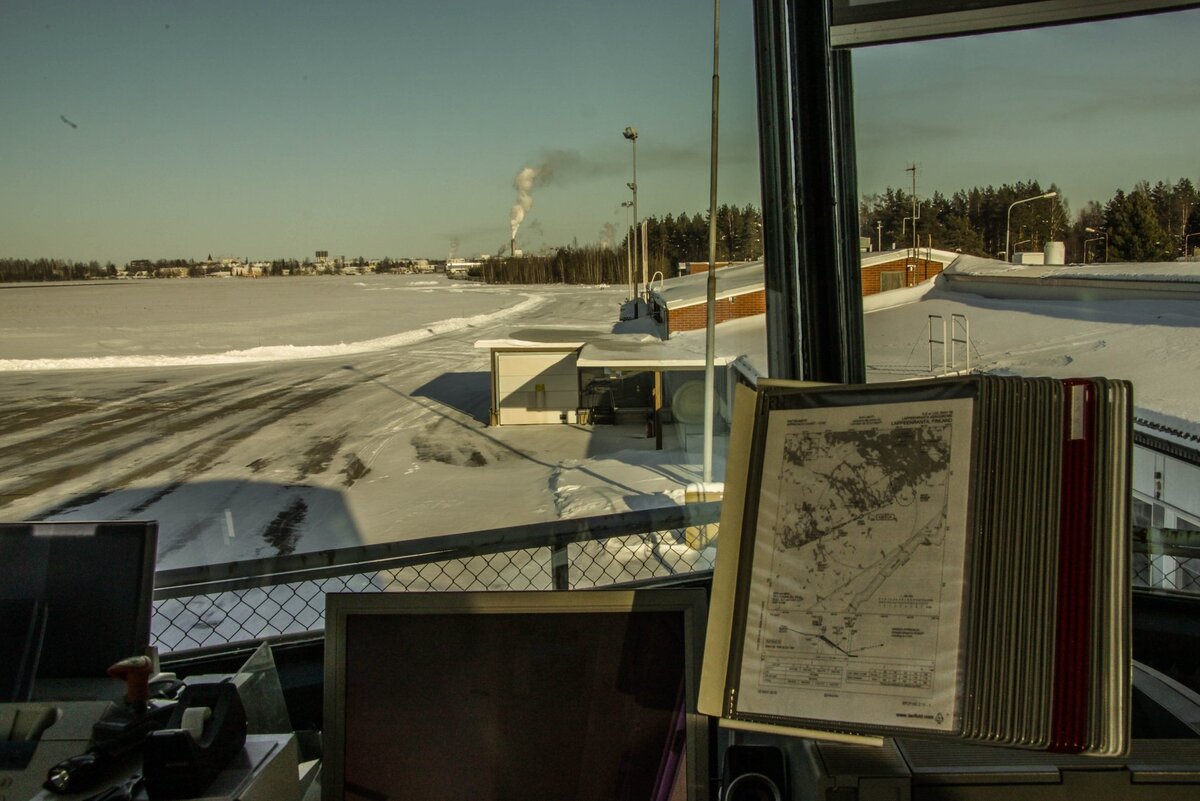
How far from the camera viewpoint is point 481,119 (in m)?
2.34

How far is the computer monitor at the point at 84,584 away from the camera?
3.64 feet

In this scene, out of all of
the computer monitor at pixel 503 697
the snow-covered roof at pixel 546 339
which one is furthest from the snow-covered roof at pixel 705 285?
the computer monitor at pixel 503 697

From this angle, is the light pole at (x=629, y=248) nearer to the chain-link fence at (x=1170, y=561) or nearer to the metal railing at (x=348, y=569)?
the metal railing at (x=348, y=569)

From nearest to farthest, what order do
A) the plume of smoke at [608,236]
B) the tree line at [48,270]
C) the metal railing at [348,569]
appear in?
the metal railing at [348,569], the tree line at [48,270], the plume of smoke at [608,236]

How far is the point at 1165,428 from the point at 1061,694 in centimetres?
111

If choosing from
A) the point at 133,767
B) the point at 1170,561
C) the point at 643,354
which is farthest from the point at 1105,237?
the point at 133,767

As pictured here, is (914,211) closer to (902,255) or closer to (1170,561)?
(902,255)

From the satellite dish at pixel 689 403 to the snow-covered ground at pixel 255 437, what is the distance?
0.13 metres

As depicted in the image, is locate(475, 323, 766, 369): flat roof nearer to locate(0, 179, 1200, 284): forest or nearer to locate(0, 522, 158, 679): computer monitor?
locate(0, 179, 1200, 284): forest

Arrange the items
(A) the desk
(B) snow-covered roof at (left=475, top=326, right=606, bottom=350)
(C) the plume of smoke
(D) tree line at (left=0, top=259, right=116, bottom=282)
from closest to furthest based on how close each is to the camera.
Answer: (A) the desk < (D) tree line at (left=0, top=259, right=116, bottom=282) < (C) the plume of smoke < (B) snow-covered roof at (left=475, top=326, right=606, bottom=350)

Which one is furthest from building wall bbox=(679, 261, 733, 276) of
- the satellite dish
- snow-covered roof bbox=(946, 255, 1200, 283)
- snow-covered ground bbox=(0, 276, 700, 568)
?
snow-covered roof bbox=(946, 255, 1200, 283)

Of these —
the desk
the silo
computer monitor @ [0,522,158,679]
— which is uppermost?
the silo

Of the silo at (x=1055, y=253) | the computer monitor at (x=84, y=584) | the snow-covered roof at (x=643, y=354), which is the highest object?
the silo at (x=1055, y=253)

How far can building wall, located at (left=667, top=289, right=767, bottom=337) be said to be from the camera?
1.88 m
